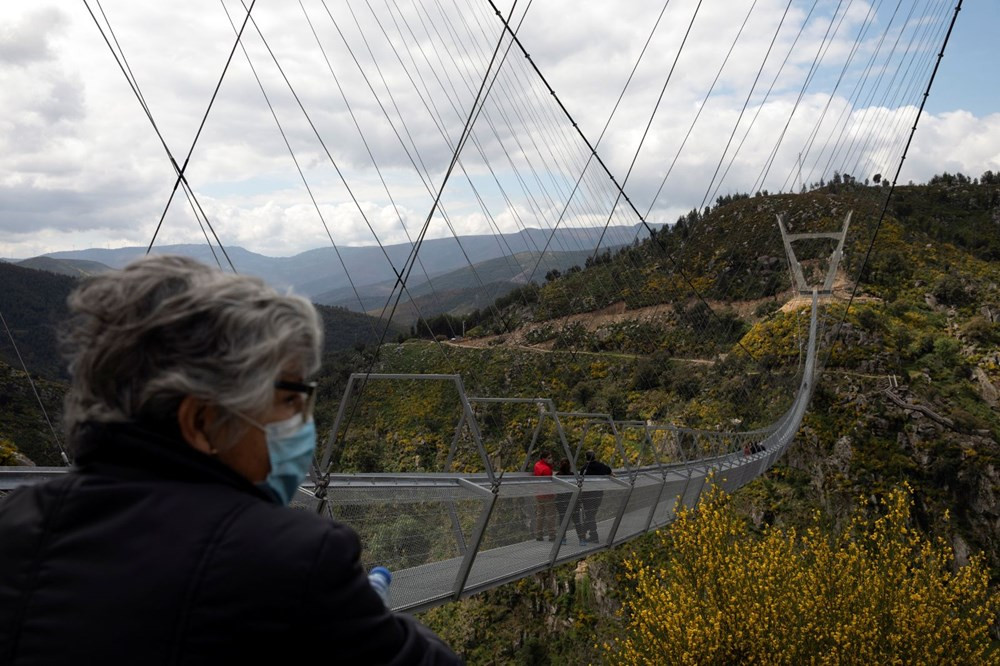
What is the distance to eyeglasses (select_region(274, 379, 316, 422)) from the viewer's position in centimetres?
87

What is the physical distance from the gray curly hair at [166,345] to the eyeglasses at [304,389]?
3 centimetres

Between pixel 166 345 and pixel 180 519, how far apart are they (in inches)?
7.2

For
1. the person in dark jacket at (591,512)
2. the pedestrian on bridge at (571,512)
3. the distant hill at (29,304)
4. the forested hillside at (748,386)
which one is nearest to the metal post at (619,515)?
the person in dark jacket at (591,512)

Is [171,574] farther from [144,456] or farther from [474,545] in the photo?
[474,545]

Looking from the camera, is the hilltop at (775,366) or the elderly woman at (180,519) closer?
the elderly woman at (180,519)

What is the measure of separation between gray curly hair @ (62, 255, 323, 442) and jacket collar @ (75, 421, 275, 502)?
0.05ft

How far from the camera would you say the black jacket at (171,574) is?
69cm

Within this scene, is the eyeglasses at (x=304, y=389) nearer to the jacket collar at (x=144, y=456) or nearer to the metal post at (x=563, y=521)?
the jacket collar at (x=144, y=456)

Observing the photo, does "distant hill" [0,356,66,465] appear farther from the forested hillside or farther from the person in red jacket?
the person in red jacket

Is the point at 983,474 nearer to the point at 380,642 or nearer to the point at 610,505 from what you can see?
the point at 610,505

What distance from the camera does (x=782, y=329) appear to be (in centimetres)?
2642

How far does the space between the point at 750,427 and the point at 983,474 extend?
18.4 feet

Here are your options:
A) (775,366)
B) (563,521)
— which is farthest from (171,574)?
(775,366)

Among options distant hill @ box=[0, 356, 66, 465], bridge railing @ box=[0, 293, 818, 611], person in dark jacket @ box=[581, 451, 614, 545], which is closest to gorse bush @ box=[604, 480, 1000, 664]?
person in dark jacket @ box=[581, 451, 614, 545]
